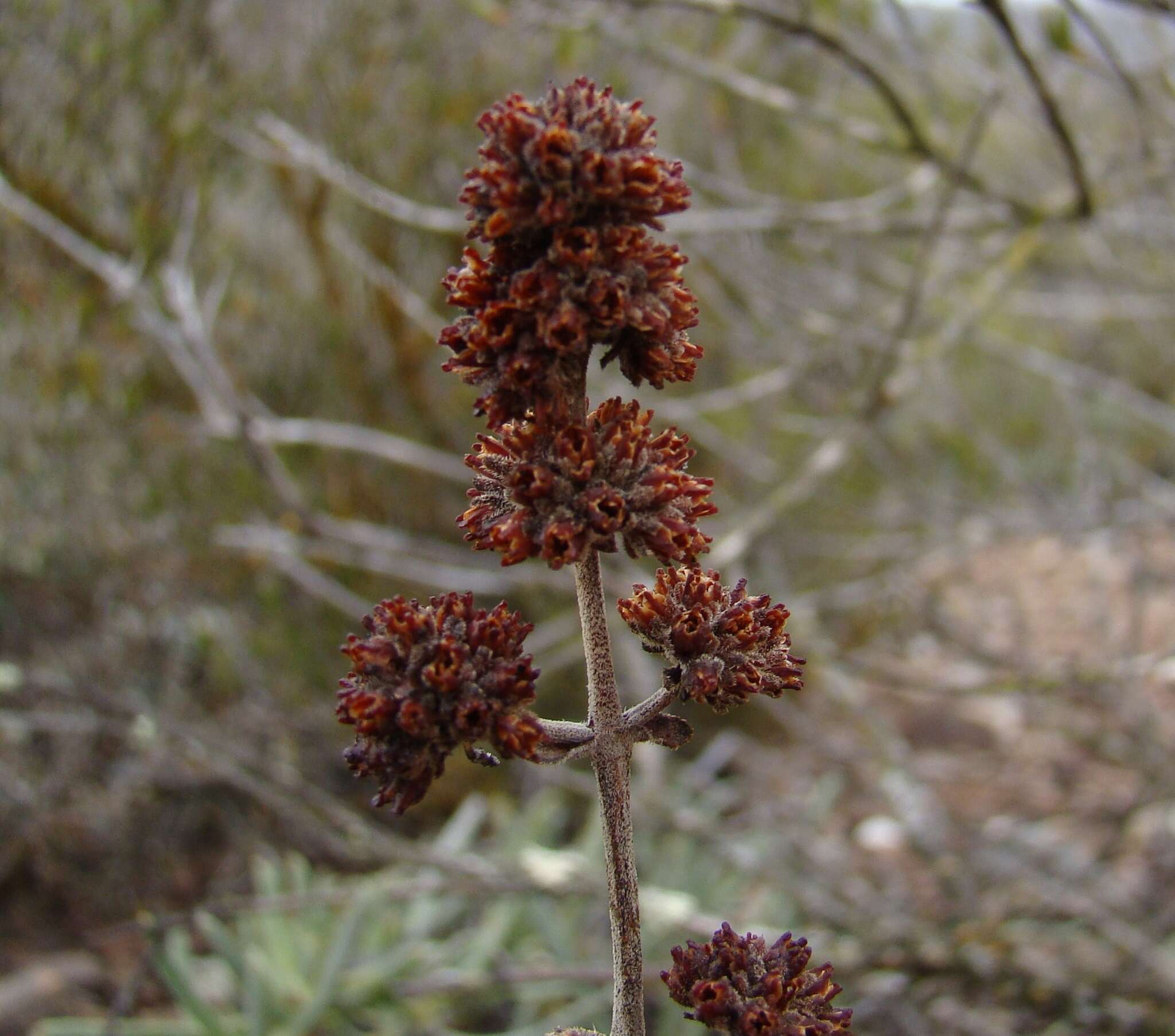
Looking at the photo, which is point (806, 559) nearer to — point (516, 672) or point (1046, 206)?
point (1046, 206)

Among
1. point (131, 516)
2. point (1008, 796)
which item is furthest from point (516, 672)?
point (1008, 796)

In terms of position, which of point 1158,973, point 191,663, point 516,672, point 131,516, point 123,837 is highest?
point 131,516

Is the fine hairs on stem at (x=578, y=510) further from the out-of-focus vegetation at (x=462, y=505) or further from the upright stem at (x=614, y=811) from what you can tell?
the out-of-focus vegetation at (x=462, y=505)

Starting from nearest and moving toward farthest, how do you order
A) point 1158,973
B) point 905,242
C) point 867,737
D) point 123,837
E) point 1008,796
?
1. point 1158,973
2. point 867,737
3. point 123,837
4. point 1008,796
5. point 905,242

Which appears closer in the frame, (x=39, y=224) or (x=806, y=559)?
(x=39, y=224)

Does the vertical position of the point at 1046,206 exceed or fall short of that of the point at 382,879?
it exceeds it

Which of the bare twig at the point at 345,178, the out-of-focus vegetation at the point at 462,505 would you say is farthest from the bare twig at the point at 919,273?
the bare twig at the point at 345,178

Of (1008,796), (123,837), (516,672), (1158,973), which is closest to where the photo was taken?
(516,672)

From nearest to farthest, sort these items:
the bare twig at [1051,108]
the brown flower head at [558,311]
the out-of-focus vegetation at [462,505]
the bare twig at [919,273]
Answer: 1. the brown flower head at [558,311]
2. the bare twig at [1051,108]
3. the bare twig at [919,273]
4. the out-of-focus vegetation at [462,505]
